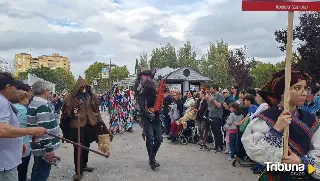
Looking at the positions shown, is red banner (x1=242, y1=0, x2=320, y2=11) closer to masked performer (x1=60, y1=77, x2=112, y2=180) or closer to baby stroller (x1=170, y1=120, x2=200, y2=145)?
masked performer (x1=60, y1=77, x2=112, y2=180)

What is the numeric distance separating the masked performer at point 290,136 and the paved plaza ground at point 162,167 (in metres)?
4.13

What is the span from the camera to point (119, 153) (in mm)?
9977

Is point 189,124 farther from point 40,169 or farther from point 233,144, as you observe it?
point 40,169

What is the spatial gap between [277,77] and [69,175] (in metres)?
5.42

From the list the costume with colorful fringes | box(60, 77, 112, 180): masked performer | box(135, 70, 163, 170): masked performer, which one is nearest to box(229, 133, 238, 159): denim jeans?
box(135, 70, 163, 170): masked performer

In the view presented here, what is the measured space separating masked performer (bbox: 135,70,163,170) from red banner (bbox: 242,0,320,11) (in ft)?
16.8

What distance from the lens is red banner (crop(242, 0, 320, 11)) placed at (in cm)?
→ 286

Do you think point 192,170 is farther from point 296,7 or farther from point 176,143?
point 296,7

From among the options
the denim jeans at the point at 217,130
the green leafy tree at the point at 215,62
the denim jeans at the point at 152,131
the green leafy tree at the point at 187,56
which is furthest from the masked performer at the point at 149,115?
the green leafy tree at the point at 187,56

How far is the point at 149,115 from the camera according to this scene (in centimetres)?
779

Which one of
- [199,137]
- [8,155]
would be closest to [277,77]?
[8,155]

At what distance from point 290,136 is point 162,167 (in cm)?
532

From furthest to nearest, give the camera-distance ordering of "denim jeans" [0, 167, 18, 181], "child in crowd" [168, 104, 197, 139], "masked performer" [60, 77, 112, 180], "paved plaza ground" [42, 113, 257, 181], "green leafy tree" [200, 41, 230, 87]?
"green leafy tree" [200, 41, 230, 87] → "child in crowd" [168, 104, 197, 139] → "masked performer" [60, 77, 112, 180] → "paved plaza ground" [42, 113, 257, 181] → "denim jeans" [0, 167, 18, 181]

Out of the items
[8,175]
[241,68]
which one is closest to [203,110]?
[8,175]
